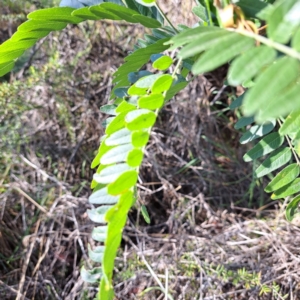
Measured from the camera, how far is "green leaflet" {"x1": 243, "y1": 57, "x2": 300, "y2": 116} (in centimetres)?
38

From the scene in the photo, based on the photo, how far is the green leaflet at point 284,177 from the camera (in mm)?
778

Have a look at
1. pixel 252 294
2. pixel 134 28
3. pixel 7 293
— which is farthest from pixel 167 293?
pixel 134 28

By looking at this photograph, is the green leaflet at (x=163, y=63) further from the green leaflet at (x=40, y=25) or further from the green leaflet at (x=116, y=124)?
the green leaflet at (x=40, y=25)

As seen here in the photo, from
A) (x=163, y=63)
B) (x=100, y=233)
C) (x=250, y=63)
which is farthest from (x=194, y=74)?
(x=100, y=233)

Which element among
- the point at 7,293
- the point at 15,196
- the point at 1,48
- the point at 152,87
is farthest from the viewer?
the point at 15,196

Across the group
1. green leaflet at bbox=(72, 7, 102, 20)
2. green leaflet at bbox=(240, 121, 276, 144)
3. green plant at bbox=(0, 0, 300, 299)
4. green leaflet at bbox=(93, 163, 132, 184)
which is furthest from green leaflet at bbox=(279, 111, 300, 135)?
A: green leaflet at bbox=(72, 7, 102, 20)

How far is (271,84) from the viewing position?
0.39 metres

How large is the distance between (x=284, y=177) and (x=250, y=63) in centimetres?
42

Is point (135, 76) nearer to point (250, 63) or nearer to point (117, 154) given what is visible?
point (117, 154)

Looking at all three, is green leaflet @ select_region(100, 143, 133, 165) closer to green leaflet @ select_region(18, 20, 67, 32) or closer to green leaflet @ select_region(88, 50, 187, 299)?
green leaflet @ select_region(88, 50, 187, 299)

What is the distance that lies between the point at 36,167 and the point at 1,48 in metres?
1.12

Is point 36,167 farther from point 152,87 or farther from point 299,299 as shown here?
point 152,87

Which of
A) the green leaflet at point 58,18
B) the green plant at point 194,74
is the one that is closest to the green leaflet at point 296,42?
the green plant at point 194,74

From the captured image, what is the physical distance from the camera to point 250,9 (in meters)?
0.53
